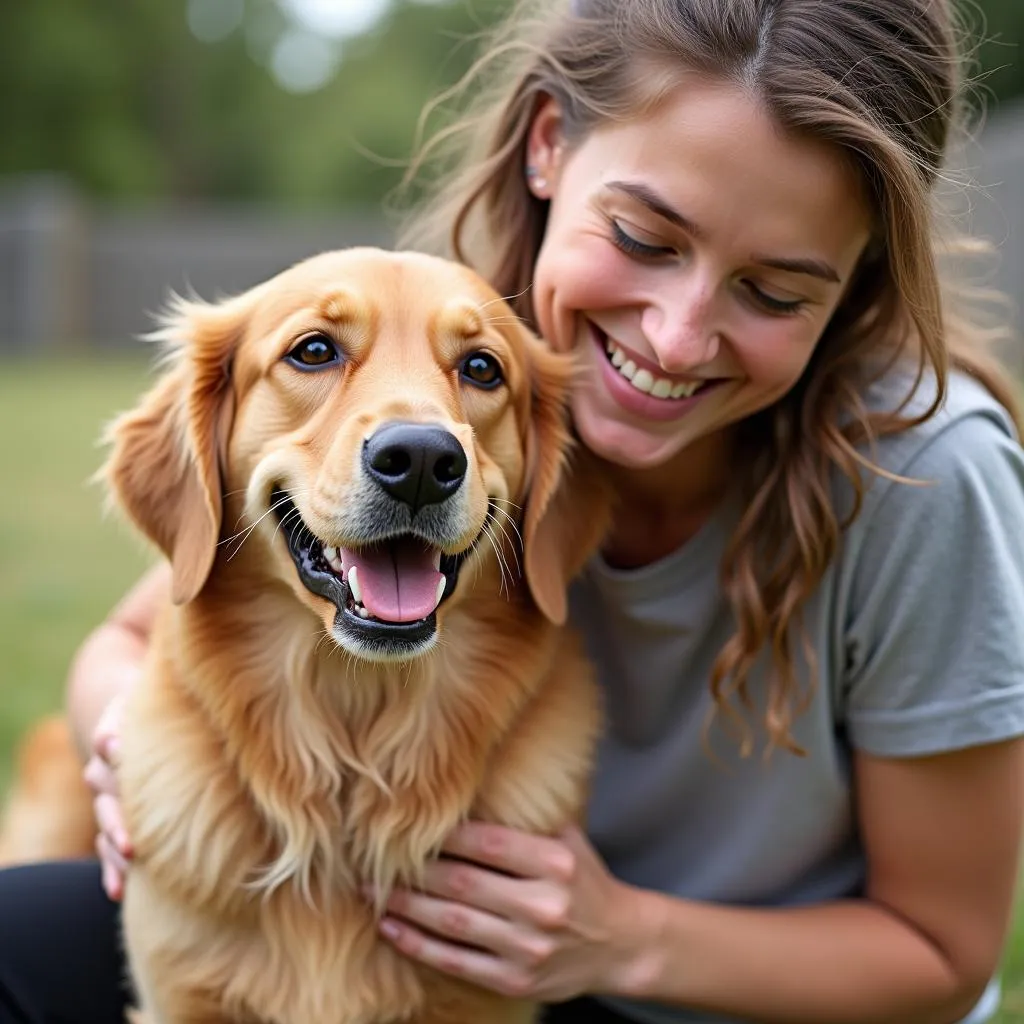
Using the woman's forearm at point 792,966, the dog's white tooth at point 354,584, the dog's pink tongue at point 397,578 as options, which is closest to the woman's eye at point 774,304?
the dog's pink tongue at point 397,578

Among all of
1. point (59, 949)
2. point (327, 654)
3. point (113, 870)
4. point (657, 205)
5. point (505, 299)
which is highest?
point (657, 205)

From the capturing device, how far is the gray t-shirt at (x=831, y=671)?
8.10 feet

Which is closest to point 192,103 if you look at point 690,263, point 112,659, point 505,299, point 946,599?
point 112,659

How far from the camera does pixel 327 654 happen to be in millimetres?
2598

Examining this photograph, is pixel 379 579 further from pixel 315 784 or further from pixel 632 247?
pixel 632 247

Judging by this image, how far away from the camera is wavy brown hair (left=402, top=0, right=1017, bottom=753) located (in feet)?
7.57

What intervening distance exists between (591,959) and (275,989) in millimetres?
595

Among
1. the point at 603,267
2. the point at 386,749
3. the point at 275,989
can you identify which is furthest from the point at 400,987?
the point at 603,267

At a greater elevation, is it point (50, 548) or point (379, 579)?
point (379, 579)

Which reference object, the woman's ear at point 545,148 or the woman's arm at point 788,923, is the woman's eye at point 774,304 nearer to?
the woman's ear at point 545,148

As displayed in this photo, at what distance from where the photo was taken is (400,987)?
2.47m

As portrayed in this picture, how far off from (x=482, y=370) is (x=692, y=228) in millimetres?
502

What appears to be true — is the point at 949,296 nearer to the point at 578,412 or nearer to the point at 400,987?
the point at 578,412

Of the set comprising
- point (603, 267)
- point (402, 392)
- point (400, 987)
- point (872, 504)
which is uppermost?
point (603, 267)
